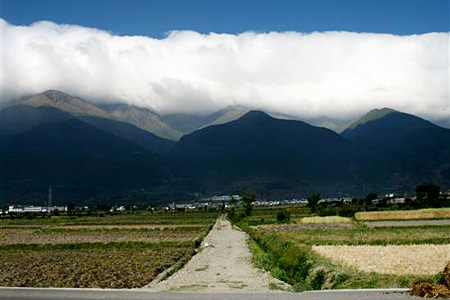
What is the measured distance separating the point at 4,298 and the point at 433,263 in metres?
18.7

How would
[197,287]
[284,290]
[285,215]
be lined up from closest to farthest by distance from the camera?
1. [284,290]
2. [197,287]
3. [285,215]

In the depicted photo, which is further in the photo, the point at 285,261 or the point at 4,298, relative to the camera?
the point at 285,261

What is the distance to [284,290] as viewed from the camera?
19297 mm

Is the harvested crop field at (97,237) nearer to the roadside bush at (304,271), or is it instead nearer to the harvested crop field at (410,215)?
the roadside bush at (304,271)

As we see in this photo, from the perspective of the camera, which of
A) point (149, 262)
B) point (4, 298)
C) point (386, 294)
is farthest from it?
point (149, 262)

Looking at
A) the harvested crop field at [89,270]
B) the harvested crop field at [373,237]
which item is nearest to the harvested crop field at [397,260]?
the harvested crop field at [373,237]

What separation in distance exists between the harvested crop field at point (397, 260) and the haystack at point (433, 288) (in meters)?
4.02

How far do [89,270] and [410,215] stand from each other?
234 ft

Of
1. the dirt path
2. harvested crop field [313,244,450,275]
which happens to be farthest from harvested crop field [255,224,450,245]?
harvested crop field [313,244,450,275]

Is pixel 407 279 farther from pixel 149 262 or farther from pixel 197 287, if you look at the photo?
pixel 149 262

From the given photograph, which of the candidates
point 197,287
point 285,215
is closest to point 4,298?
point 197,287

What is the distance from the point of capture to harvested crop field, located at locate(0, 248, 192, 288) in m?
23.5

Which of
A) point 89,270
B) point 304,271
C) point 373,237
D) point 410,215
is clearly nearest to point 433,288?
point 304,271

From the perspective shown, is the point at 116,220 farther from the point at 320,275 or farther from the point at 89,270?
the point at 320,275
